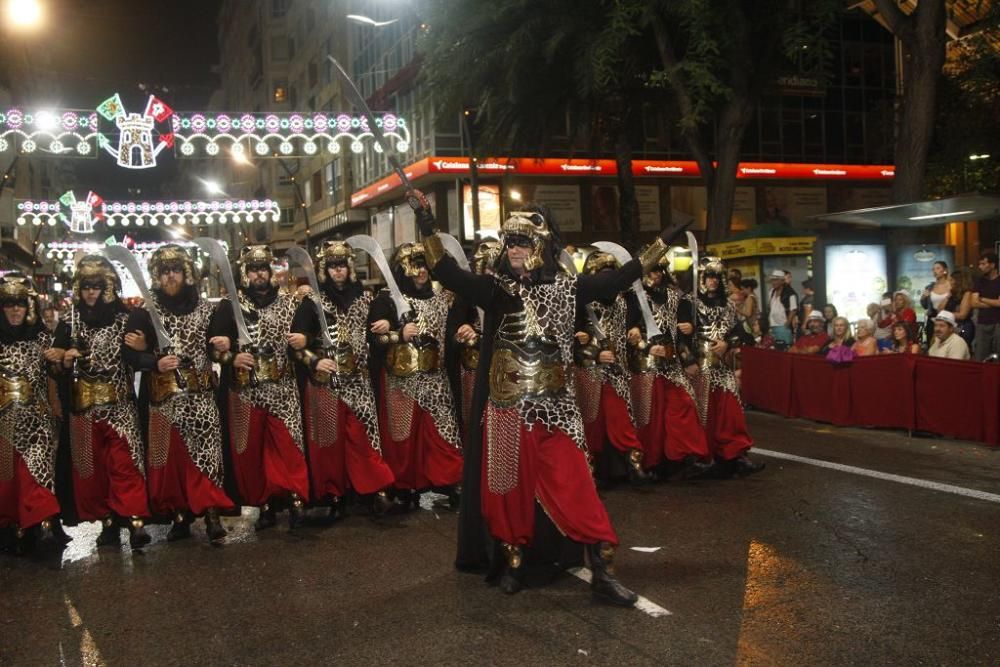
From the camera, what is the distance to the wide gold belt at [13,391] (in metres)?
6.67

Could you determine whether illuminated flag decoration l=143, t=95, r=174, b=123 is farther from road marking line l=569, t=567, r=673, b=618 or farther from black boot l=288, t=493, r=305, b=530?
road marking line l=569, t=567, r=673, b=618

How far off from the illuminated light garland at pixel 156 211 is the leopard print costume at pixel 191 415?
91.1 feet

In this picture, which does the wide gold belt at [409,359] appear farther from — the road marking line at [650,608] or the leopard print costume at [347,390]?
the road marking line at [650,608]

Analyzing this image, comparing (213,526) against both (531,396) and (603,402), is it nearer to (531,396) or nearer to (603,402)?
(531,396)

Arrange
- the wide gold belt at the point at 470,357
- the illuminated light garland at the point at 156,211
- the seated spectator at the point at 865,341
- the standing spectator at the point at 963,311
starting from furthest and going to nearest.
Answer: the illuminated light garland at the point at 156,211 → the standing spectator at the point at 963,311 → the seated spectator at the point at 865,341 → the wide gold belt at the point at 470,357

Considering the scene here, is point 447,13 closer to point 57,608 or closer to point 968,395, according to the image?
point 968,395

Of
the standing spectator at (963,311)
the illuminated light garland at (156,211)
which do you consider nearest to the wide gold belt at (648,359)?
the standing spectator at (963,311)

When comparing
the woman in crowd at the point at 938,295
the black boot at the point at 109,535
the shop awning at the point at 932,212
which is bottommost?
the black boot at the point at 109,535

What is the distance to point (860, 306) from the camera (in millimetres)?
15820

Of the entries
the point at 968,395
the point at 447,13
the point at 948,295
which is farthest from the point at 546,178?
the point at 968,395

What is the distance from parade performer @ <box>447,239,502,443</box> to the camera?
24.1 ft

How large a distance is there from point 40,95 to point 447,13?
6595 cm

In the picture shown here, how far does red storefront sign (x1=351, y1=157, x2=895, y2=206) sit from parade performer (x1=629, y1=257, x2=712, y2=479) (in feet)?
69.5

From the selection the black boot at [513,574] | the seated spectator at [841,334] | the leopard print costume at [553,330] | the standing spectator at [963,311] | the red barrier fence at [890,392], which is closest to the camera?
the leopard print costume at [553,330]
